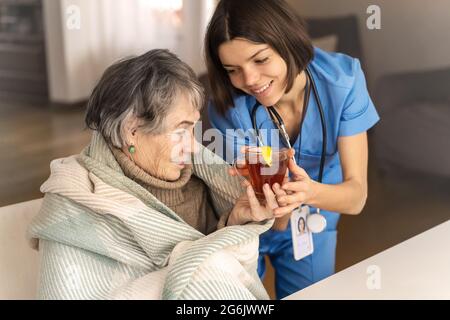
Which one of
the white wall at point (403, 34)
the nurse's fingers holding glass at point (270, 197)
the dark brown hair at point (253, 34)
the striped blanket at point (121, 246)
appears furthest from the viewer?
the white wall at point (403, 34)

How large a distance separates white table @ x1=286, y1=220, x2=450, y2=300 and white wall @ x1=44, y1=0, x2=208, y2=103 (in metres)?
0.62

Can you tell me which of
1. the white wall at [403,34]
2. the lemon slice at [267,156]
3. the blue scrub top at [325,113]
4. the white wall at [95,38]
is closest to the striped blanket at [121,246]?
the lemon slice at [267,156]

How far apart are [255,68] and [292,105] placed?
223 millimetres

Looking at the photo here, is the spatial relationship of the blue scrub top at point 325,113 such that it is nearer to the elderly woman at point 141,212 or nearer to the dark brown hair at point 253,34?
the dark brown hair at point 253,34

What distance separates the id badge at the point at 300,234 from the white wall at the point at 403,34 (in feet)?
2.01

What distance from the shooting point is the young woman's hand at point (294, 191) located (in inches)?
46.1

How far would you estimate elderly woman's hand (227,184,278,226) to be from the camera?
1.15m

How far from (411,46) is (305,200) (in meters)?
0.87

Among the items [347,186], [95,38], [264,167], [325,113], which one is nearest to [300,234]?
[347,186]

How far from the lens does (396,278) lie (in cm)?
→ 127

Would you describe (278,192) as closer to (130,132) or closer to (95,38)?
(130,132)

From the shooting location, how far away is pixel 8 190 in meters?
1.32

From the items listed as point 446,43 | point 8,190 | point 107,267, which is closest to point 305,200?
point 107,267
